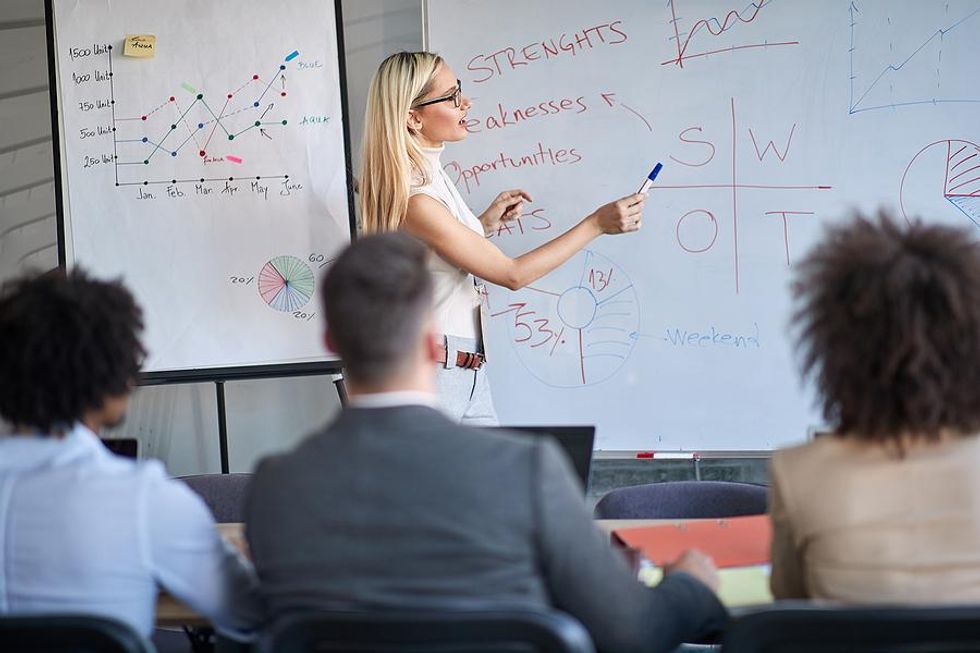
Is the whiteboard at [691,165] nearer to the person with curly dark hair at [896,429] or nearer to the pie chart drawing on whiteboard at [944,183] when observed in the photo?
the pie chart drawing on whiteboard at [944,183]

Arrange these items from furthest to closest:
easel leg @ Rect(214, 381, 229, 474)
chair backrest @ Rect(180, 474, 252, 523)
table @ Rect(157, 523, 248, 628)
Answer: easel leg @ Rect(214, 381, 229, 474)
chair backrest @ Rect(180, 474, 252, 523)
table @ Rect(157, 523, 248, 628)

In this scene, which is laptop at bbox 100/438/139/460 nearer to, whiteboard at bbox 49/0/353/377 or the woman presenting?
the woman presenting

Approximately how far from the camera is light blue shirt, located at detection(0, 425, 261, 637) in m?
1.61

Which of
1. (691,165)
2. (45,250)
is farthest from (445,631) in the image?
(45,250)

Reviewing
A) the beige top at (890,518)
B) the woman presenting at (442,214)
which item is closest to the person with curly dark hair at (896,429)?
the beige top at (890,518)

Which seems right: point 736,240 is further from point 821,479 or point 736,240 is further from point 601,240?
point 821,479

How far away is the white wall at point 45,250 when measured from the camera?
163 inches

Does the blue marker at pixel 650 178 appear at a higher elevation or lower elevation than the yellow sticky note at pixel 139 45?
lower

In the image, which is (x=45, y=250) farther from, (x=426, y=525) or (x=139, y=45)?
(x=426, y=525)

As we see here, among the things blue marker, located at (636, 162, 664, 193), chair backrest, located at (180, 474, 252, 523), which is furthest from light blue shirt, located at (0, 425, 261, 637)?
blue marker, located at (636, 162, 664, 193)

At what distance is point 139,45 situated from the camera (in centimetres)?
358

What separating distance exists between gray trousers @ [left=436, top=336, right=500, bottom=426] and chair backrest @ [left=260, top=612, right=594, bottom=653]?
175cm

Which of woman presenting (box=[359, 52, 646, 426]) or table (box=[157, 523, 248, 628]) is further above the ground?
woman presenting (box=[359, 52, 646, 426])

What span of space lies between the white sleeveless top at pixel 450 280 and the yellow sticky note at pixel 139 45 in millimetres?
1069
